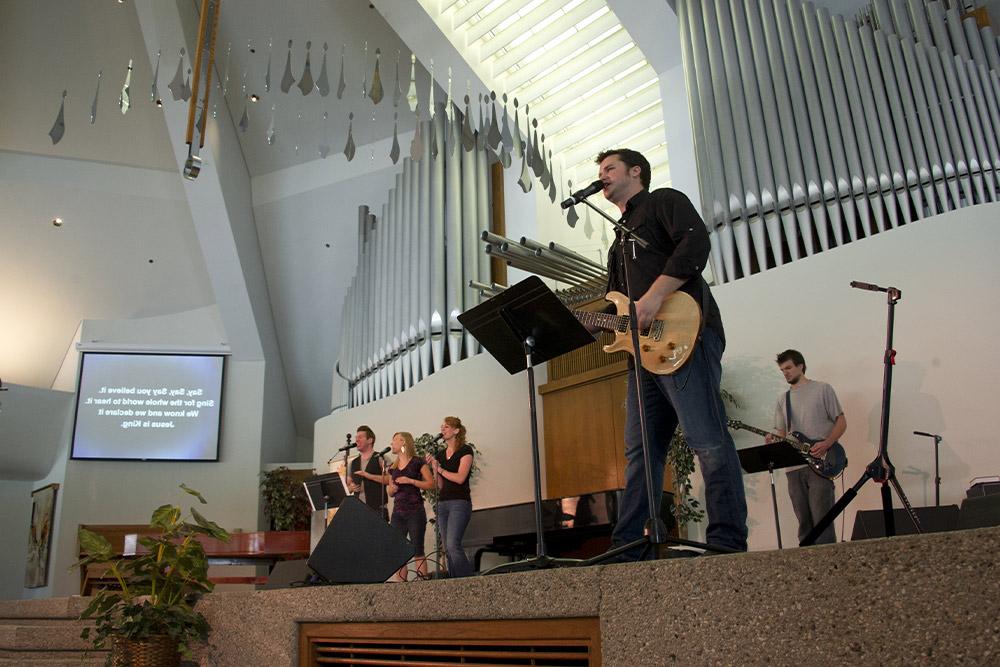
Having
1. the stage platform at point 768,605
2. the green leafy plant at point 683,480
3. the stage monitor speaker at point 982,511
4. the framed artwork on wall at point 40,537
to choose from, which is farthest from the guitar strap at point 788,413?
the framed artwork on wall at point 40,537

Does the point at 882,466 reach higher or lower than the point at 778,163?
lower

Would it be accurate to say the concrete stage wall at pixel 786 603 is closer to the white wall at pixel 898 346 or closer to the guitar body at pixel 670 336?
the guitar body at pixel 670 336

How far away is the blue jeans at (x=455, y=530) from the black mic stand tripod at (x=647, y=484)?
2889mm

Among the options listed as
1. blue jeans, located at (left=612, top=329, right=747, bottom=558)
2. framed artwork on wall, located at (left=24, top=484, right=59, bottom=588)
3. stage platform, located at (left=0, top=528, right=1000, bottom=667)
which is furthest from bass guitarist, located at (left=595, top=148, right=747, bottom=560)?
framed artwork on wall, located at (left=24, top=484, right=59, bottom=588)

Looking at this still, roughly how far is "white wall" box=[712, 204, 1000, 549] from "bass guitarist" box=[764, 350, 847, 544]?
30cm

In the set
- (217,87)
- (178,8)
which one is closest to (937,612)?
(178,8)

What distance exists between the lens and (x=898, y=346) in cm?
474

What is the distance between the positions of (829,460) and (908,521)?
682 millimetres

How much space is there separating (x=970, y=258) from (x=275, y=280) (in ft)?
28.0

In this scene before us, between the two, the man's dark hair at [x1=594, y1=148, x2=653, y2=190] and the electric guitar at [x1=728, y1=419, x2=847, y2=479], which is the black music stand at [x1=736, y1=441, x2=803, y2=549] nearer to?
the electric guitar at [x1=728, y1=419, x2=847, y2=479]

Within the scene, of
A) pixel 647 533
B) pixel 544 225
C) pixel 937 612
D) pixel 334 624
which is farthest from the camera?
pixel 544 225

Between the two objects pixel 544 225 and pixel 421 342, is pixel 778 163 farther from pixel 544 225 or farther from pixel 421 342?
pixel 421 342

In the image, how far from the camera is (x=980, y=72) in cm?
543

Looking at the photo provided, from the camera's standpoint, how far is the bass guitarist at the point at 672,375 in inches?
91.4
